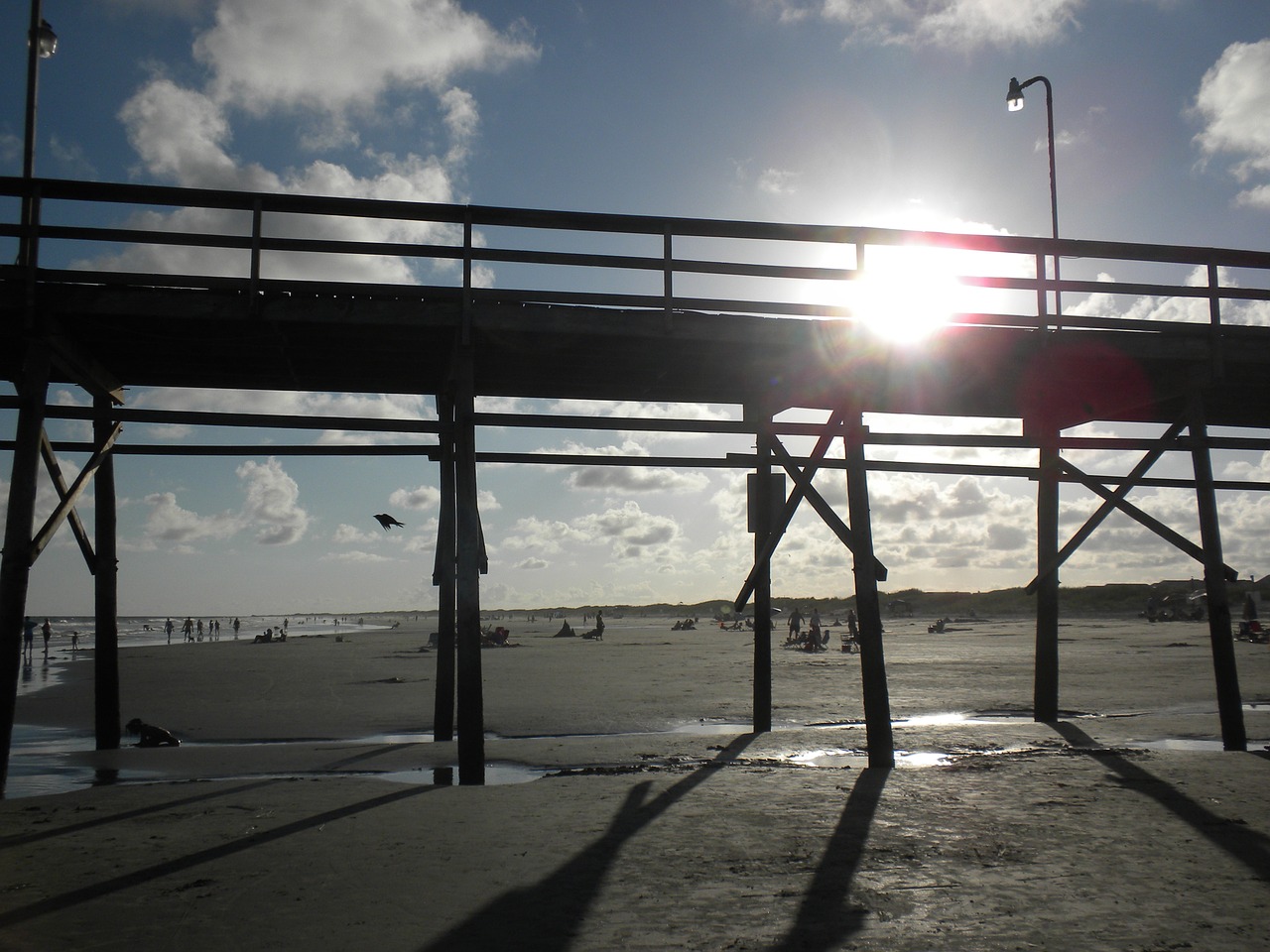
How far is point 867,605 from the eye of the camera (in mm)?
9250

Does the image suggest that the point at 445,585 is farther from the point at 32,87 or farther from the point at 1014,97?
the point at 1014,97

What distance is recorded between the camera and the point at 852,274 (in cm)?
921

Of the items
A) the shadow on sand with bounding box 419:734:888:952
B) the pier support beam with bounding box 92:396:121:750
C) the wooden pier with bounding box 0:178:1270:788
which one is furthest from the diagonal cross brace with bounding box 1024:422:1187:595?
the pier support beam with bounding box 92:396:121:750

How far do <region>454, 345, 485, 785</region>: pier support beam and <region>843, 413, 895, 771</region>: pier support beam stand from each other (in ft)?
11.9

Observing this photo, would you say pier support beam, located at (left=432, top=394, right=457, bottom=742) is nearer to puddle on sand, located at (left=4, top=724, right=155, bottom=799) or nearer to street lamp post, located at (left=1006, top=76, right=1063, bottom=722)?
puddle on sand, located at (left=4, top=724, right=155, bottom=799)

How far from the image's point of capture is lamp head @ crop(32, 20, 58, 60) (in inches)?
409

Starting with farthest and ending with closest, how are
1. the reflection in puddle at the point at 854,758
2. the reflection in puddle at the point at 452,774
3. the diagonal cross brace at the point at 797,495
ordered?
the diagonal cross brace at the point at 797,495
the reflection in puddle at the point at 854,758
the reflection in puddle at the point at 452,774

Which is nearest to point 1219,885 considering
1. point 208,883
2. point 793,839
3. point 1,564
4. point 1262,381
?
point 793,839

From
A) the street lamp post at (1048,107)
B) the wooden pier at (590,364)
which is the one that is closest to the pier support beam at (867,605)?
the wooden pier at (590,364)

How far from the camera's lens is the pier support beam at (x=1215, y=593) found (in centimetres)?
997

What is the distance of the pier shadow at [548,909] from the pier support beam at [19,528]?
5340 mm

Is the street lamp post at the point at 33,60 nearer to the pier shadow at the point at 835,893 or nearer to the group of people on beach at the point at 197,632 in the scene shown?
the pier shadow at the point at 835,893

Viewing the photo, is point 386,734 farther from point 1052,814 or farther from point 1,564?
point 1052,814

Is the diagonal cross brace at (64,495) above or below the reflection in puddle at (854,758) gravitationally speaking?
above
